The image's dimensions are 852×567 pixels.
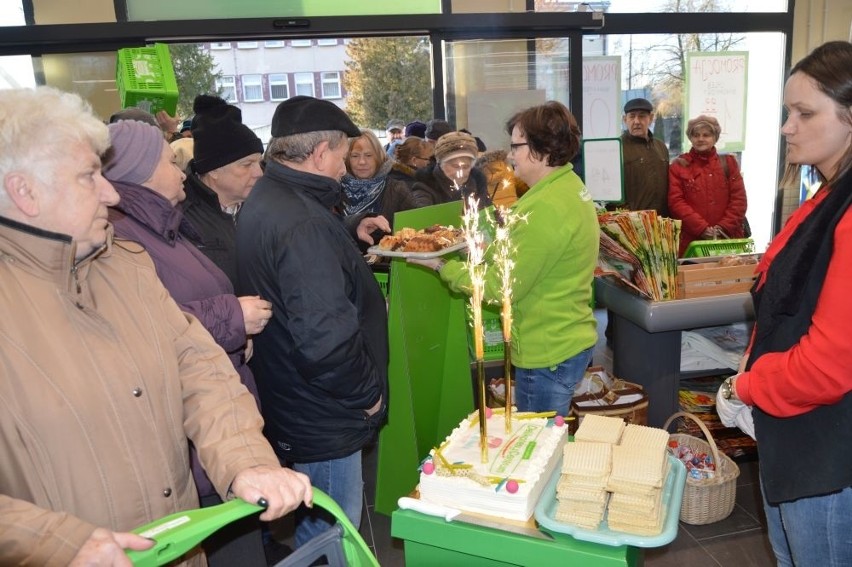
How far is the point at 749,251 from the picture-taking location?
392 cm

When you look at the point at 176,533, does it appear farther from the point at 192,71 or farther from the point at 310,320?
the point at 192,71

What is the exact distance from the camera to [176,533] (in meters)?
1.03

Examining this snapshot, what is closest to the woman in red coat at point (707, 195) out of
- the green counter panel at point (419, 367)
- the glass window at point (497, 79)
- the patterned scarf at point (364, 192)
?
the glass window at point (497, 79)

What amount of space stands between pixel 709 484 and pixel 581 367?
882 millimetres

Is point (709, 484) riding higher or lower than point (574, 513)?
lower

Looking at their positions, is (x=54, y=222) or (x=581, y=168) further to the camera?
(x=581, y=168)

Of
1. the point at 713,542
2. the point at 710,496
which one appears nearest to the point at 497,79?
the point at 710,496

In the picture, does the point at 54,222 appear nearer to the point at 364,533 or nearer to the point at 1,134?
the point at 1,134

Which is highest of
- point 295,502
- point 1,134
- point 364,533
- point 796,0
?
point 796,0

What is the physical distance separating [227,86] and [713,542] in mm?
4880

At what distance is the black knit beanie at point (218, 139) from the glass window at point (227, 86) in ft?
11.0

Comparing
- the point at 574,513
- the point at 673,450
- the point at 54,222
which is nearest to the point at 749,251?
the point at 673,450

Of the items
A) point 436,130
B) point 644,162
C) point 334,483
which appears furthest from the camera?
point 644,162

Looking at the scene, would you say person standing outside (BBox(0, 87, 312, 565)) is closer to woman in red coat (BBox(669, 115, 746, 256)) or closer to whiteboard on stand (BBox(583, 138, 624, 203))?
woman in red coat (BBox(669, 115, 746, 256))
